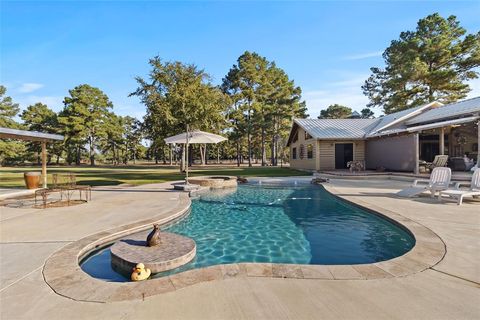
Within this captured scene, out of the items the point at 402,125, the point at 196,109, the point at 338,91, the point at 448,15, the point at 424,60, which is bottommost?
the point at 402,125

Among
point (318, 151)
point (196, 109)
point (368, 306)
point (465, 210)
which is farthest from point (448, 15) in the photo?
point (368, 306)

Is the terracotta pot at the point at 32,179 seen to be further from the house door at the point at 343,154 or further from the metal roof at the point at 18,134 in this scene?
the house door at the point at 343,154

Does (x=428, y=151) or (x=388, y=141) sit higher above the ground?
(x=388, y=141)

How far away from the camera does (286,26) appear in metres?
12.1

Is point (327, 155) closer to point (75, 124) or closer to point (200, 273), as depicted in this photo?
point (200, 273)

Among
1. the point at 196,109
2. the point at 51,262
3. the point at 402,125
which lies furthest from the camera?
the point at 196,109

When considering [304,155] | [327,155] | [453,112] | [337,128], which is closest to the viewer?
[453,112]

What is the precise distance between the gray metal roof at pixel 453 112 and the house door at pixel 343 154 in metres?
4.74

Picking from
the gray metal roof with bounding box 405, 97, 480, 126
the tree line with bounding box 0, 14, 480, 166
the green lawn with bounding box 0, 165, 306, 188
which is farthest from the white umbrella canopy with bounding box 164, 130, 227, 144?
the gray metal roof with bounding box 405, 97, 480, 126

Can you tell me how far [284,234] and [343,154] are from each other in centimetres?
1787

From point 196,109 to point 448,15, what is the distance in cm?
2665

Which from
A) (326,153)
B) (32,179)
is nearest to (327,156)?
(326,153)

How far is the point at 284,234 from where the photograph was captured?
20.5ft

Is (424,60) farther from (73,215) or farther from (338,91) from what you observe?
(73,215)
